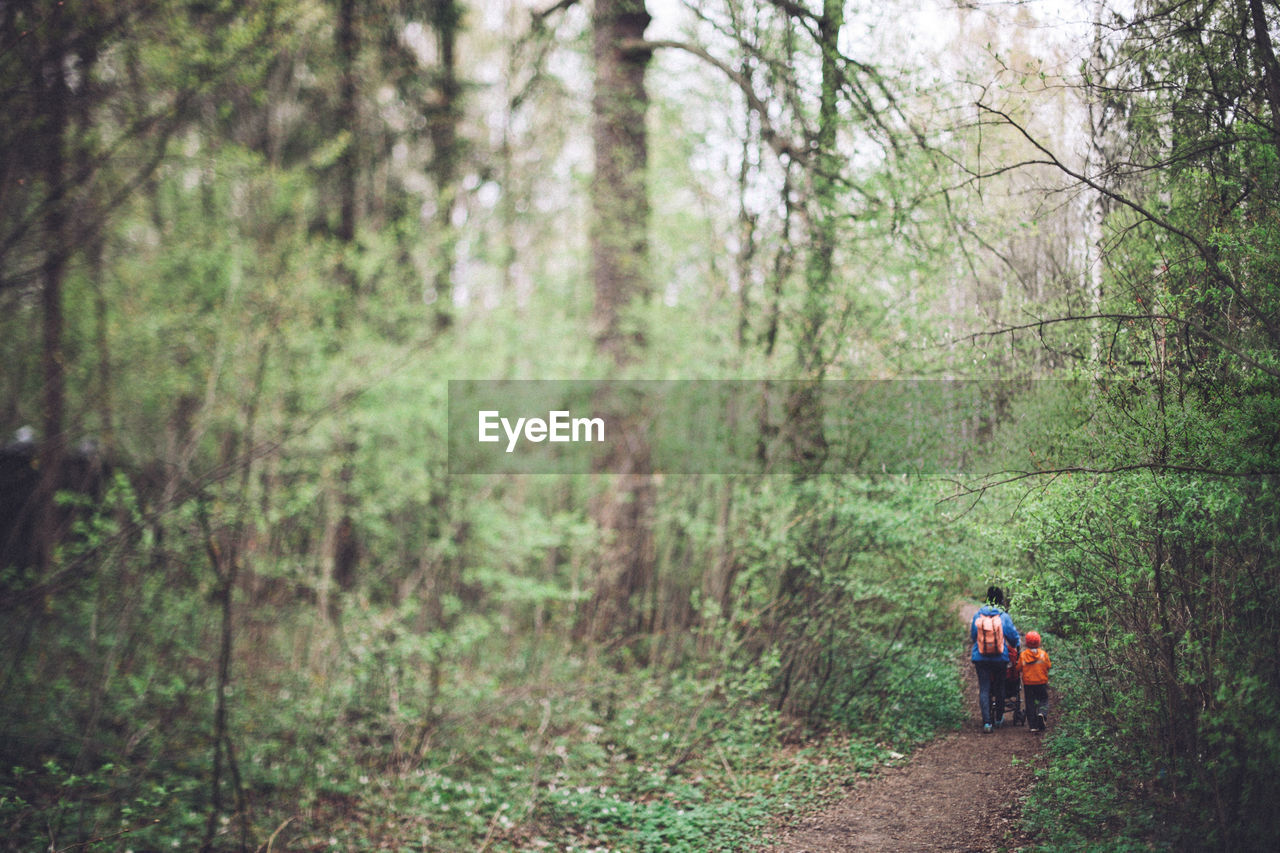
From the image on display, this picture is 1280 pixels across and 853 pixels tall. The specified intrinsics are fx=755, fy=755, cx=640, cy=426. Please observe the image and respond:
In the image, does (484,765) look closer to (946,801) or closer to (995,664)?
(946,801)

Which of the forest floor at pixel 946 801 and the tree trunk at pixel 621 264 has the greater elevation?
the tree trunk at pixel 621 264

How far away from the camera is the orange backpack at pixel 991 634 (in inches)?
102

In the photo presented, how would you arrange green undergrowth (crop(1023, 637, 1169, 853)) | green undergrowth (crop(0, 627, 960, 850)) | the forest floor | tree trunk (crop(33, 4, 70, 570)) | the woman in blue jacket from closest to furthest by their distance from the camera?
green undergrowth (crop(1023, 637, 1169, 853))
the forest floor
the woman in blue jacket
green undergrowth (crop(0, 627, 960, 850))
tree trunk (crop(33, 4, 70, 570))

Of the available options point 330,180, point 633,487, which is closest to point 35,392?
point 330,180

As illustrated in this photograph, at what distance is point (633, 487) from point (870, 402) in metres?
3.56

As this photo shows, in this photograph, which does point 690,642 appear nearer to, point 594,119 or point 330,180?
point 594,119

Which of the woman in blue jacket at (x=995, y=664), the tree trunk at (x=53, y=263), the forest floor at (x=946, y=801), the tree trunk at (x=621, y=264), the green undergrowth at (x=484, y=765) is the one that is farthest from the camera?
the tree trunk at (x=621, y=264)

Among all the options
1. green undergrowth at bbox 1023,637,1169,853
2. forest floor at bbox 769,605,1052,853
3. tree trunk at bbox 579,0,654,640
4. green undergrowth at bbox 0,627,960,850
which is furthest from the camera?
tree trunk at bbox 579,0,654,640

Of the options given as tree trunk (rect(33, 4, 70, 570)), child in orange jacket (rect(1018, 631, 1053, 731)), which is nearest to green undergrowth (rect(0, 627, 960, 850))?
child in orange jacket (rect(1018, 631, 1053, 731))

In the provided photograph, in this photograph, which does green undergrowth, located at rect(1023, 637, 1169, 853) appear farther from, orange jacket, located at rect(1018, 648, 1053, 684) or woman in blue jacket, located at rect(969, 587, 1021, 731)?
woman in blue jacket, located at rect(969, 587, 1021, 731)

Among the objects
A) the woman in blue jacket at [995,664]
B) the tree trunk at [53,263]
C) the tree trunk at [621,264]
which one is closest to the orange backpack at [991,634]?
the woman in blue jacket at [995,664]

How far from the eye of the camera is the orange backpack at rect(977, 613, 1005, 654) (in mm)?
2580

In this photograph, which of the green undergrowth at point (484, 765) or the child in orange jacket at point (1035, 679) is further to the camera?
the green undergrowth at point (484, 765)

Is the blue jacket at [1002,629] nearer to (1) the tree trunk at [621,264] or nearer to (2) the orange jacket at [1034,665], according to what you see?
(2) the orange jacket at [1034,665]
